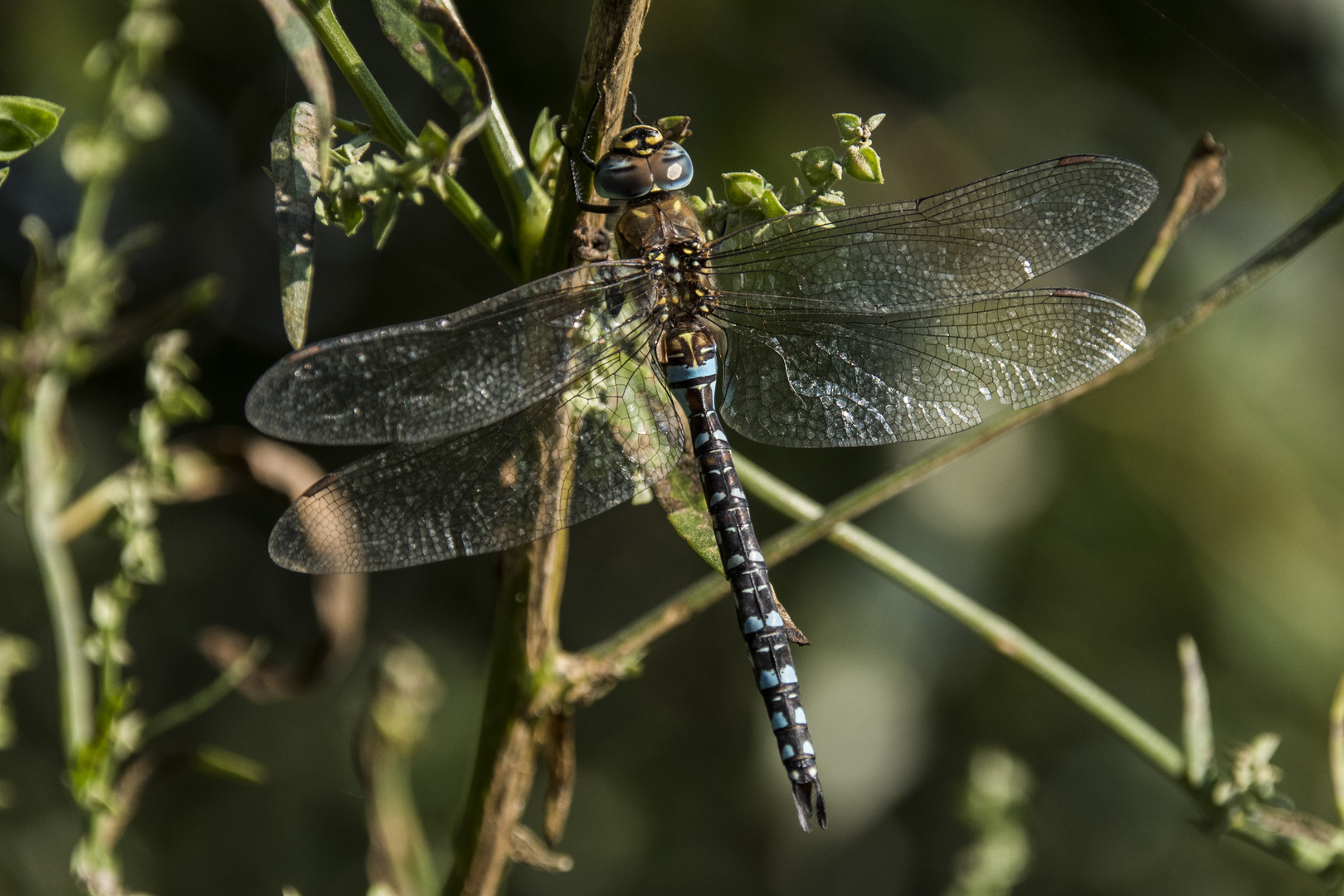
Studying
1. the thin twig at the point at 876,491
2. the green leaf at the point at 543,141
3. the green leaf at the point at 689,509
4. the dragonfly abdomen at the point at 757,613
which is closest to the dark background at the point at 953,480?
the dragonfly abdomen at the point at 757,613

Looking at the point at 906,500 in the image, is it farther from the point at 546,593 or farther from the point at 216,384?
the point at 216,384

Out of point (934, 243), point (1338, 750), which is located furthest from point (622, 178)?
point (1338, 750)

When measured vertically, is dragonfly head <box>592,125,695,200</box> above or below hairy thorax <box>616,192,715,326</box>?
above

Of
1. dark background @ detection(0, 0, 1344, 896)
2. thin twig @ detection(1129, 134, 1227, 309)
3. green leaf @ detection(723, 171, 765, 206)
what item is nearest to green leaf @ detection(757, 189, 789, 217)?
green leaf @ detection(723, 171, 765, 206)

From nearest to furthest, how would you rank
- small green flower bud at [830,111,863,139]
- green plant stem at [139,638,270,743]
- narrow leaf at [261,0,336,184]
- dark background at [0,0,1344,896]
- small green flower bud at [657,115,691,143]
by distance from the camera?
narrow leaf at [261,0,336,184] < small green flower bud at [830,111,863,139] < small green flower bud at [657,115,691,143] < green plant stem at [139,638,270,743] < dark background at [0,0,1344,896]

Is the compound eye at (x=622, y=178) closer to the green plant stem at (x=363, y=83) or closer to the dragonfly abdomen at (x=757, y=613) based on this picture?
the green plant stem at (x=363, y=83)

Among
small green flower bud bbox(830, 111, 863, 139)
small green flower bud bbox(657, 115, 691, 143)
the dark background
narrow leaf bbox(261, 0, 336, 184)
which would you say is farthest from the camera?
the dark background

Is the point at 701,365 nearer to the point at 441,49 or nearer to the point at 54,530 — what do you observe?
the point at 441,49

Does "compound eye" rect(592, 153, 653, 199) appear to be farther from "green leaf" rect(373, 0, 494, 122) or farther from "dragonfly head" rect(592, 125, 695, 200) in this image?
"green leaf" rect(373, 0, 494, 122)
